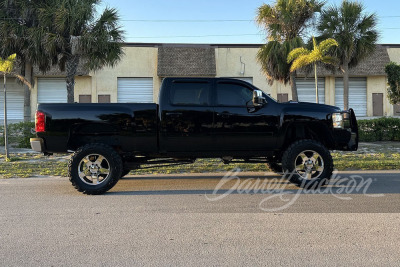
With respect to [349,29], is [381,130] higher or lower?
lower

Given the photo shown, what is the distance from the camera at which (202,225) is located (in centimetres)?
488

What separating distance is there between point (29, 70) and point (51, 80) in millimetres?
10299

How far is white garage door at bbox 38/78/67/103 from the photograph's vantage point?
99.3 feet

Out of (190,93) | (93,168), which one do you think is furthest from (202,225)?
(190,93)

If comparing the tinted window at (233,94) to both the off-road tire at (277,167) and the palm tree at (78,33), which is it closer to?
the off-road tire at (277,167)

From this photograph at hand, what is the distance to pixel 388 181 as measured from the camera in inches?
316

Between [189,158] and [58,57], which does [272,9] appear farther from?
[189,158]

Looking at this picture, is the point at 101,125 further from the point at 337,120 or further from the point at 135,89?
the point at 135,89

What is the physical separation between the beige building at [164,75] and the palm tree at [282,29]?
24.7 ft

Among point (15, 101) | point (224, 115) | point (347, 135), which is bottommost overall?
point (347, 135)

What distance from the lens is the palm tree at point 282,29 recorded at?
2081 cm

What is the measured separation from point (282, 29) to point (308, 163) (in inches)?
633

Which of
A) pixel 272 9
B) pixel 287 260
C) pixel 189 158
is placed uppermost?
pixel 272 9

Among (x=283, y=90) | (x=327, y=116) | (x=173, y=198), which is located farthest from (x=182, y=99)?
(x=283, y=90)
